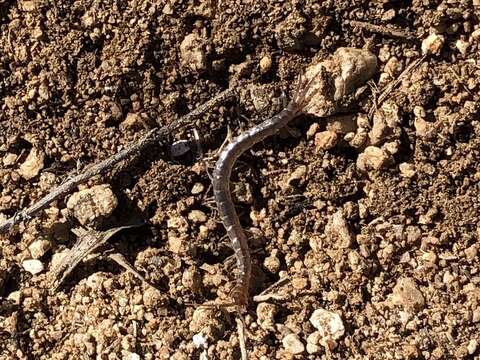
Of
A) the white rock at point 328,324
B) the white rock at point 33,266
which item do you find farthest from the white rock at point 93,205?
the white rock at point 328,324

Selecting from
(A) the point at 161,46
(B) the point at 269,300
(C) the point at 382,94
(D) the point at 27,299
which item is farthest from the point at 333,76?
(D) the point at 27,299

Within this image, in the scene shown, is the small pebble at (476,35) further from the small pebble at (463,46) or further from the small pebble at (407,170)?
the small pebble at (407,170)

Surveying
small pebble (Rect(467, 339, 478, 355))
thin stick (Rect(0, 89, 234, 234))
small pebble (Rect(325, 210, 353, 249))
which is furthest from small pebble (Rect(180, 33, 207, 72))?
small pebble (Rect(467, 339, 478, 355))

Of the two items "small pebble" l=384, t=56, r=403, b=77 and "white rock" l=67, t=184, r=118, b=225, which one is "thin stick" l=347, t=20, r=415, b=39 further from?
"white rock" l=67, t=184, r=118, b=225

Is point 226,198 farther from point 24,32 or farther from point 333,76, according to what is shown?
point 24,32

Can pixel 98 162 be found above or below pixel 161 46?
below

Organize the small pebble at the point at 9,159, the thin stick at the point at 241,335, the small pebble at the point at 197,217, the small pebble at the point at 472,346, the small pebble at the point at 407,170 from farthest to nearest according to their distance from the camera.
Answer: the small pebble at the point at 9,159
the small pebble at the point at 197,217
the small pebble at the point at 407,170
the thin stick at the point at 241,335
the small pebble at the point at 472,346
